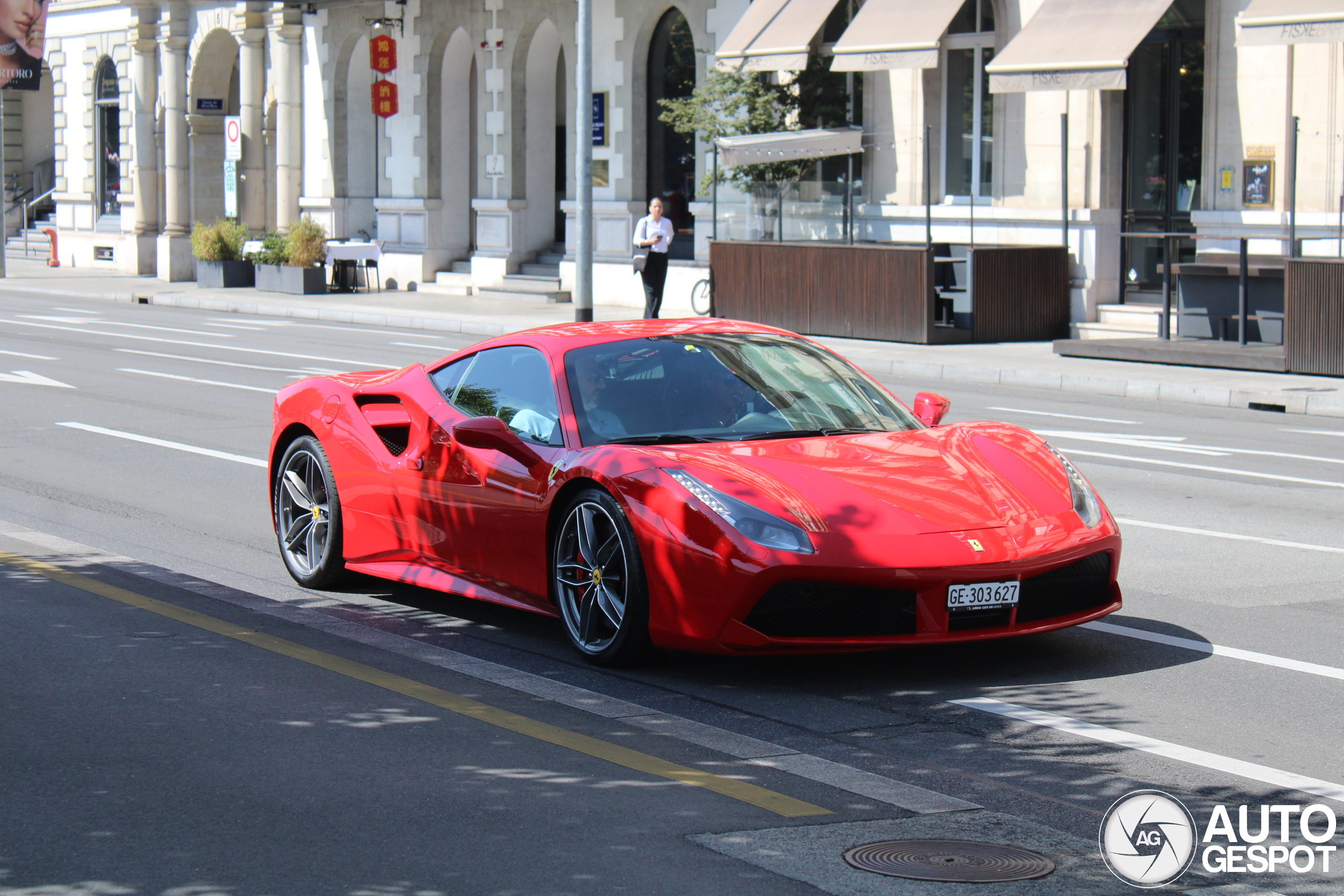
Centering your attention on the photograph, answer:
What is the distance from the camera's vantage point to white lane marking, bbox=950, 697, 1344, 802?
4984 millimetres

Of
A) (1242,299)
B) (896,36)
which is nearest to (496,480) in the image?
(1242,299)

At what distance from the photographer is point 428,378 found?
25.6 feet

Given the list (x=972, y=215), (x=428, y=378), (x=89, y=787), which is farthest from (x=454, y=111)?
(x=89, y=787)

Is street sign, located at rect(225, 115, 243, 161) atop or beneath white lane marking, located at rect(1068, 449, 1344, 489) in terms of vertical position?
atop

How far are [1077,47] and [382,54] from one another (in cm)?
1859

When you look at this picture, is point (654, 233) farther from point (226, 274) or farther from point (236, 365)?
point (226, 274)

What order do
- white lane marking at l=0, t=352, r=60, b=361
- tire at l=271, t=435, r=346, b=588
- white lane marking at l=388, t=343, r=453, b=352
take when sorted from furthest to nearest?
white lane marking at l=388, t=343, r=453, b=352 → white lane marking at l=0, t=352, r=60, b=361 → tire at l=271, t=435, r=346, b=588

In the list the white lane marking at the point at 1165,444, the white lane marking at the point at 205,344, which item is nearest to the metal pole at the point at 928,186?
the white lane marking at the point at 205,344

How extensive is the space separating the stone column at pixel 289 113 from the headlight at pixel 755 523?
3527 centimetres

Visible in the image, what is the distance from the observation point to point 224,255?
3703 cm

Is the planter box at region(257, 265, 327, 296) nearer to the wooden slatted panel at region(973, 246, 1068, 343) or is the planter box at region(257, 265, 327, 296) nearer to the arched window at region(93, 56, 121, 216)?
the arched window at region(93, 56, 121, 216)

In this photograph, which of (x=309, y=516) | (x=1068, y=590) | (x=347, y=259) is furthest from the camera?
(x=347, y=259)

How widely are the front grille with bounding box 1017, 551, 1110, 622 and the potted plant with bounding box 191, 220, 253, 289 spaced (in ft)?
107

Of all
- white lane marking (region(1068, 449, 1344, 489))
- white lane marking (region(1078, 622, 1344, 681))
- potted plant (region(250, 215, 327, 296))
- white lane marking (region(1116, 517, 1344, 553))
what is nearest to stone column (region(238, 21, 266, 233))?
potted plant (region(250, 215, 327, 296))
